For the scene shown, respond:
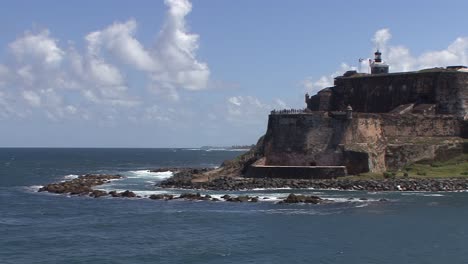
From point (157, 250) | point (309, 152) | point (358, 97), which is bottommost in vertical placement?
point (157, 250)

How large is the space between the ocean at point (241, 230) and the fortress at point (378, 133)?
793cm

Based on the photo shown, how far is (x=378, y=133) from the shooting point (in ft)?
205

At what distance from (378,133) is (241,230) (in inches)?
1219

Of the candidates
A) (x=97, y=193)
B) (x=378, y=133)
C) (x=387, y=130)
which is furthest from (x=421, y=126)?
(x=97, y=193)

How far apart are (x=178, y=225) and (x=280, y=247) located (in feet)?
26.3

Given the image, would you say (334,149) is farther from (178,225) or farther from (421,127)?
(178,225)

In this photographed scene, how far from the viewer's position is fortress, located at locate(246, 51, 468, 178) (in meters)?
58.6

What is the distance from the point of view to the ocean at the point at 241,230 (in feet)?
94.2

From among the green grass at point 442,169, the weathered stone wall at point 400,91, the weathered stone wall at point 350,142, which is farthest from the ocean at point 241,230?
the weathered stone wall at point 400,91

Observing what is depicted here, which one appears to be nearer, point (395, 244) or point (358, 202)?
point (395, 244)

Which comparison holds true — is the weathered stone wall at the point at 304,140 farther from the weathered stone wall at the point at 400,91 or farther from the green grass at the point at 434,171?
the weathered stone wall at the point at 400,91

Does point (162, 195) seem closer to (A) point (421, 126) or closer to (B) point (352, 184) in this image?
(B) point (352, 184)

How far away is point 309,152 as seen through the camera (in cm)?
5984

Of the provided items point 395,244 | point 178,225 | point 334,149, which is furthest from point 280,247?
point 334,149
